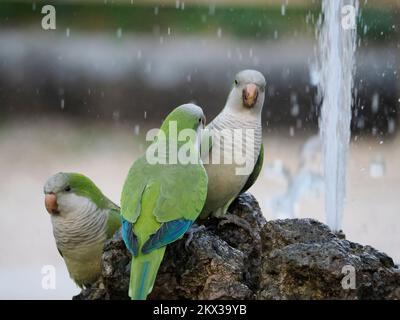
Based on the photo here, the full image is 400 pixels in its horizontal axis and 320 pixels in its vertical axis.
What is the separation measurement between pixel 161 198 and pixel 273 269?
0.20 meters

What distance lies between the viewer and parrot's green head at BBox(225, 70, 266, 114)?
1365mm

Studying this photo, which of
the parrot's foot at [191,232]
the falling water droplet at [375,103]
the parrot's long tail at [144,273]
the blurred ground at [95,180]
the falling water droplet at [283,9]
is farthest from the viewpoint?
the falling water droplet at [283,9]

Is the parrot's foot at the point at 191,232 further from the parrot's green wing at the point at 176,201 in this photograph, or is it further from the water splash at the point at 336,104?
the water splash at the point at 336,104

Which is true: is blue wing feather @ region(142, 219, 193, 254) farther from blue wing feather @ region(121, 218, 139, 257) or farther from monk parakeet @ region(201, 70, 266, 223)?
monk parakeet @ region(201, 70, 266, 223)

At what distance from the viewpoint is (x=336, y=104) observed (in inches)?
79.1

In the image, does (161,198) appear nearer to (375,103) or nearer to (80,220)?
(80,220)

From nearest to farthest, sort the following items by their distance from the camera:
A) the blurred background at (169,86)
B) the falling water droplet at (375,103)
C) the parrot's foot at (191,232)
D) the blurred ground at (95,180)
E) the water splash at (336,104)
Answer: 1. the parrot's foot at (191,232)
2. the water splash at (336,104)
3. the blurred ground at (95,180)
4. the blurred background at (169,86)
5. the falling water droplet at (375,103)

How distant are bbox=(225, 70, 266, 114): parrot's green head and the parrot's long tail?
13.3 inches

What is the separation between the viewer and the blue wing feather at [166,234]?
116 cm

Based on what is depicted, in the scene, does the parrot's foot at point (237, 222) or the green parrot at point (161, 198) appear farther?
the parrot's foot at point (237, 222)

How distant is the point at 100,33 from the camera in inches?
197

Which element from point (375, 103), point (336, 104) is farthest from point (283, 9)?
point (336, 104)

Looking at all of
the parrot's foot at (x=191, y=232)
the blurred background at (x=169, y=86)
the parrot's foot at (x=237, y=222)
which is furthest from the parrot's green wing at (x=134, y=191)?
the blurred background at (x=169, y=86)

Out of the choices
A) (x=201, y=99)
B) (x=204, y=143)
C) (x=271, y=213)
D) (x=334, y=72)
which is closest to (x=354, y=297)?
Answer: (x=204, y=143)
